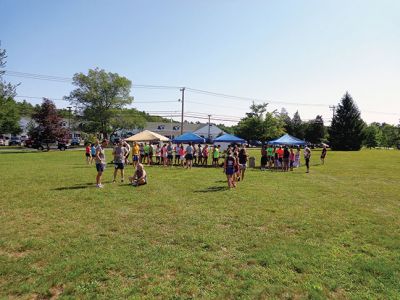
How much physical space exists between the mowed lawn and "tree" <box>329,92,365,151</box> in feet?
173

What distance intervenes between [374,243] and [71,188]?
32.5 feet

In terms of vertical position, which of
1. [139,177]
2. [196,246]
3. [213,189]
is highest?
[139,177]

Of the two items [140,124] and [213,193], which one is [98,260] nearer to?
[213,193]

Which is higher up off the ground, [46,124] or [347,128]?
[347,128]

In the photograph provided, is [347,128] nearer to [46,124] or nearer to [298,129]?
[298,129]

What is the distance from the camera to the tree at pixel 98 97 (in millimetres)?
61188

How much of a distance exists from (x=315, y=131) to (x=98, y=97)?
48.7 m

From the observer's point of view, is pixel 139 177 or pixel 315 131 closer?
pixel 139 177

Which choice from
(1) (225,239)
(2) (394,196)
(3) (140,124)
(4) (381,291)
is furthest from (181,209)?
(3) (140,124)

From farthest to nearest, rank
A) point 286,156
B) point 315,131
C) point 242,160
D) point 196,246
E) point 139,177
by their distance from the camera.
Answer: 1. point 315,131
2. point 286,156
3. point 242,160
4. point 139,177
5. point 196,246

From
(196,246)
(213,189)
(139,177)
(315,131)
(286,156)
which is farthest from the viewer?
(315,131)

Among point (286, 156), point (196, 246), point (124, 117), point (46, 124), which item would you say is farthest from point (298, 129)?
point (196, 246)

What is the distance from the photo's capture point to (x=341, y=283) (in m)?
4.80

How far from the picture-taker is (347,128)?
198 ft
